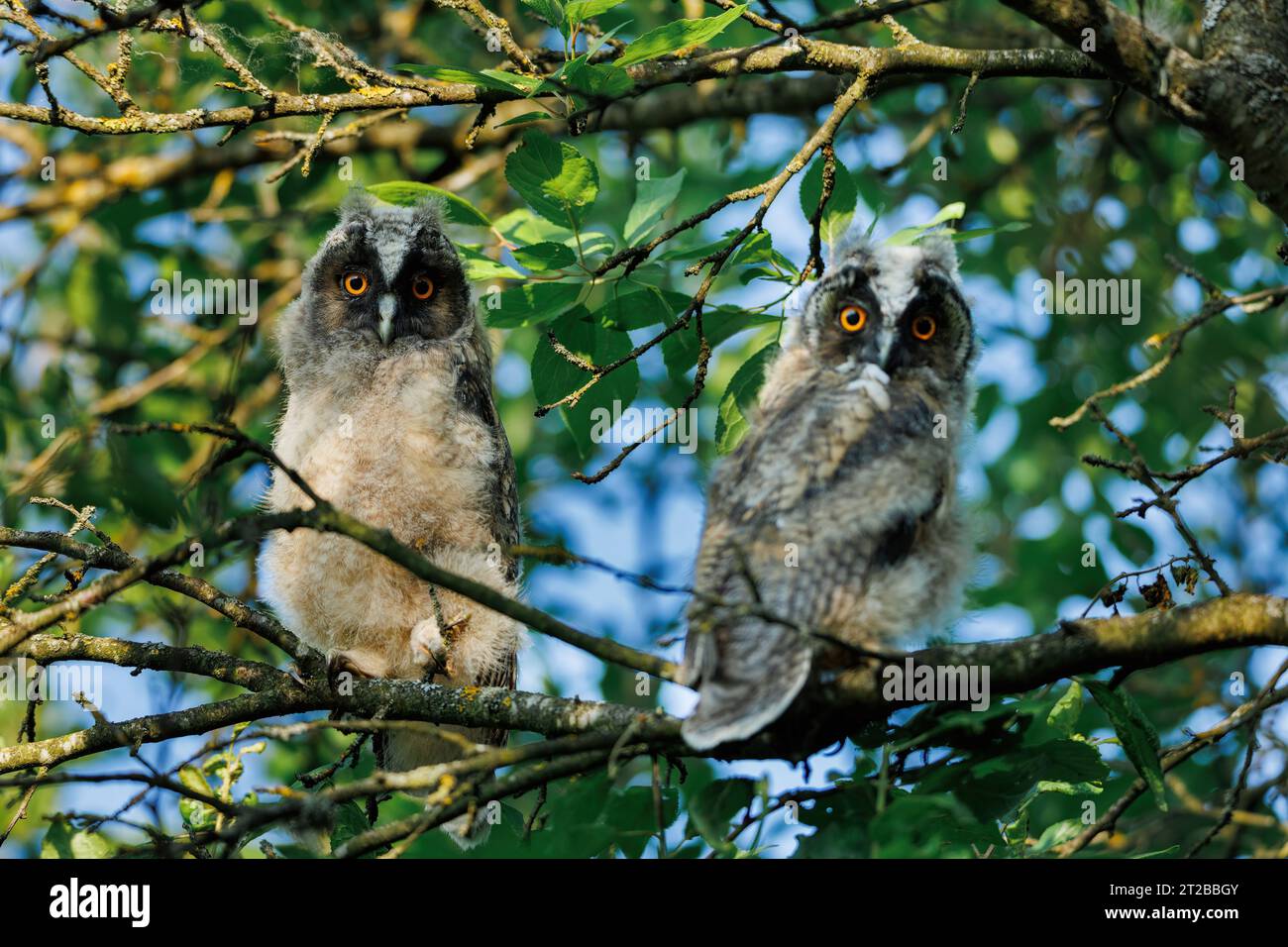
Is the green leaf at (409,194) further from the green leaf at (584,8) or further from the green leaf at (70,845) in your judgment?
the green leaf at (70,845)

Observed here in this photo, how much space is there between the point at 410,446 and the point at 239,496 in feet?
7.77

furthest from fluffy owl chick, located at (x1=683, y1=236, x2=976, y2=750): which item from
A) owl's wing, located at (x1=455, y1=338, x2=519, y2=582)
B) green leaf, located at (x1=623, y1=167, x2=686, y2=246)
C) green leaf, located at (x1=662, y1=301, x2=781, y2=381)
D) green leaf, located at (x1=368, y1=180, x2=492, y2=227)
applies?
owl's wing, located at (x1=455, y1=338, x2=519, y2=582)

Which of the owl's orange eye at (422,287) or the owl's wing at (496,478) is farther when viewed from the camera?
the owl's orange eye at (422,287)

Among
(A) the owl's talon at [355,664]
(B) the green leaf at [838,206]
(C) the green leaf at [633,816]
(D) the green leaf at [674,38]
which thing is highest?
(D) the green leaf at [674,38]

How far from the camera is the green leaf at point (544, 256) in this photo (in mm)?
3445

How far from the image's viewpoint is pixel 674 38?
3066mm

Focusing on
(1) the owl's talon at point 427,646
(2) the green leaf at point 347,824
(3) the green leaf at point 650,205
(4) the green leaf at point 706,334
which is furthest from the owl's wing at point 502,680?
(3) the green leaf at point 650,205

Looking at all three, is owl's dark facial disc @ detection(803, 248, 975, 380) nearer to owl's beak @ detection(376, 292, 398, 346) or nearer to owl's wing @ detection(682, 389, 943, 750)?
owl's wing @ detection(682, 389, 943, 750)

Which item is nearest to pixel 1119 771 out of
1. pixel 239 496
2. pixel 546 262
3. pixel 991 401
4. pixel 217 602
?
pixel 991 401

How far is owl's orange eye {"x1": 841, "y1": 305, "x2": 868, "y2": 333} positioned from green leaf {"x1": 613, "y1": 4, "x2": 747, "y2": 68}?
0.88m

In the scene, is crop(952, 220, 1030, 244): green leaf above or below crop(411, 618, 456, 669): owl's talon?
above

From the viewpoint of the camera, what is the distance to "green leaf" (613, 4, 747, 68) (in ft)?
9.93
